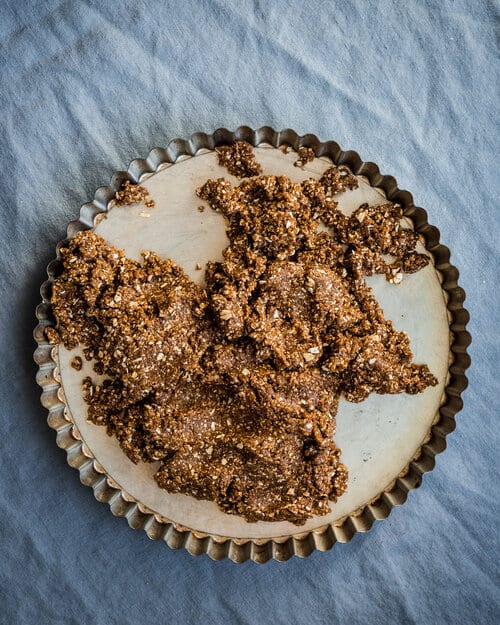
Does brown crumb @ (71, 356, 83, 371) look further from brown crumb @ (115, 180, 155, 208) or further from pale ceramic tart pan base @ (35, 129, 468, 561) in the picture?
brown crumb @ (115, 180, 155, 208)

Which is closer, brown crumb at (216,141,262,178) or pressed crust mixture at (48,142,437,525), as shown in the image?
pressed crust mixture at (48,142,437,525)

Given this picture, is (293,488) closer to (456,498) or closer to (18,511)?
(456,498)

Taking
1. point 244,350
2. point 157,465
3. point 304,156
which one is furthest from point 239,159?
point 157,465

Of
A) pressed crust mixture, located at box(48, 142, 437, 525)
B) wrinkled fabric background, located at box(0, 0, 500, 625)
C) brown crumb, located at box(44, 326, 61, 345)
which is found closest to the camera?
pressed crust mixture, located at box(48, 142, 437, 525)

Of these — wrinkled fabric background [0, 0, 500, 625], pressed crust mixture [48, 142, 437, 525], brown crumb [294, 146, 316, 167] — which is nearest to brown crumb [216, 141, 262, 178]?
pressed crust mixture [48, 142, 437, 525]

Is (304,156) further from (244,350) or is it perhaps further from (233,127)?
(244,350)

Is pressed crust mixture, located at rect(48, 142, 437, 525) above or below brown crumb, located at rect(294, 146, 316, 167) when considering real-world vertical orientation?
below

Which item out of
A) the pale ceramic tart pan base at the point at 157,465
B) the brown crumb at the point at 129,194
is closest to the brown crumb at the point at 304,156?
the pale ceramic tart pan base at the point at 157,465

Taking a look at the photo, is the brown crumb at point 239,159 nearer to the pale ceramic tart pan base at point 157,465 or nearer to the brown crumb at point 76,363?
the pale ceramic tart pan base at point 157,465
